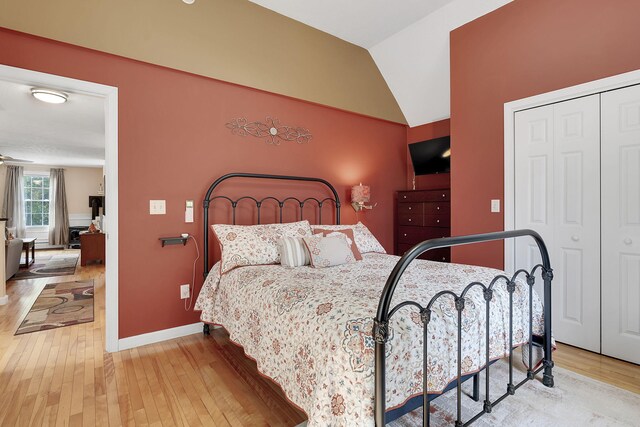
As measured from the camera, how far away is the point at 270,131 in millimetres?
3295

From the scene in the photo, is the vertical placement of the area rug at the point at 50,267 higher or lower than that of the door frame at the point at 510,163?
lower

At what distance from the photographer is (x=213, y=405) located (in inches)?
70.0

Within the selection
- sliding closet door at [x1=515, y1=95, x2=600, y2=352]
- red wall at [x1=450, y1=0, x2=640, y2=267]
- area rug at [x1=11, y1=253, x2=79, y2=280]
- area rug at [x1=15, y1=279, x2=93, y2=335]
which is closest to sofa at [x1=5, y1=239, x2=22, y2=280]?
area rug at [x1=11, y1=253, x2=79, y2=280]

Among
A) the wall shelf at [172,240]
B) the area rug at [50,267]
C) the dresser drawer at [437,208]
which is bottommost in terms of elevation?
the area rug at [50,267]

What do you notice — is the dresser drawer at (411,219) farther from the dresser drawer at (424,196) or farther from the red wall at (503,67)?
the red wall at (503,67)

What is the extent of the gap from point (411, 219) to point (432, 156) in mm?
842

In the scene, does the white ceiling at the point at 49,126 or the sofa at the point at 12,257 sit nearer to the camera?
the white ceiling at the point at 49,126

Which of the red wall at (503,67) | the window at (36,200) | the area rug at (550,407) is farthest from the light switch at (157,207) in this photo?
the window at (36,200)

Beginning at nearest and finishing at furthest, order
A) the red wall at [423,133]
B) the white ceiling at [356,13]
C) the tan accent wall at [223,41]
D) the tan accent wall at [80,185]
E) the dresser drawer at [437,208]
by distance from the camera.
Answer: the tan accent wall at [223,41], the white ceiling at [356,13], the dresser drawer at [437,208], the red wall at [423,133], the tan accent wall at [80,185]

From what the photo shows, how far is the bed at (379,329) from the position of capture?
3.73 ft

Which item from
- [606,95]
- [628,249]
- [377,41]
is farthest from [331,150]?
[628,249]

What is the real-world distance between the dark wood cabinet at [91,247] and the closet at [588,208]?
6.88 metres

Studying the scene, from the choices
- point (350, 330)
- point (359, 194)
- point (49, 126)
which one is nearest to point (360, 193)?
point (359, 194)

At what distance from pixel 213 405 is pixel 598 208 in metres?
2.98
